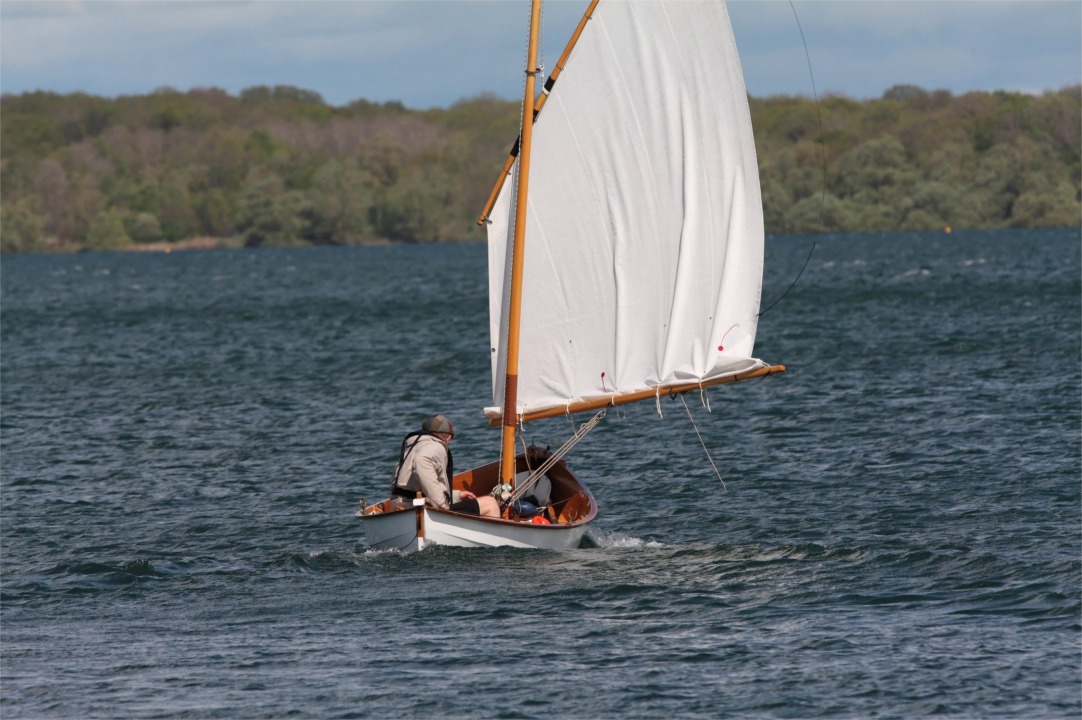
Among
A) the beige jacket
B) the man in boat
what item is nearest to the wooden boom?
the man in boat

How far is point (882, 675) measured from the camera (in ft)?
54.5

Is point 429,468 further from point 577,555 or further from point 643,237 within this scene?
point 643,237

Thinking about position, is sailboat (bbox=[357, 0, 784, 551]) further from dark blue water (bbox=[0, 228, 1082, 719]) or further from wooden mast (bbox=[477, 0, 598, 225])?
dark blue water (bbox=[0, 228, 1082, 719])

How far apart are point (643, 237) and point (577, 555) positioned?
538cm

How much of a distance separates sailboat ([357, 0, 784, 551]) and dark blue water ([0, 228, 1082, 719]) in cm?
274

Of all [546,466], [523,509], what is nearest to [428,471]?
[523,509]

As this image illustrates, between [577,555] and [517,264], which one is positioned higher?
[517,264]

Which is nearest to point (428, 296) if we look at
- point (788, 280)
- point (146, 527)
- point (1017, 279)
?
point (788, 280)

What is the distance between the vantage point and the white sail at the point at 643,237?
76.9 feet

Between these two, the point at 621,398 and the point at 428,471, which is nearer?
the point at 428,471

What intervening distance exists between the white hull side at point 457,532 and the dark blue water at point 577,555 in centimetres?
30

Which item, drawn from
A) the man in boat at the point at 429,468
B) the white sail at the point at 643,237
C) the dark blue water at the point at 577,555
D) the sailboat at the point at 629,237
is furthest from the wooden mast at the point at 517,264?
the dark blue water at the point at 577,555

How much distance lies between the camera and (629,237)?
949 inches

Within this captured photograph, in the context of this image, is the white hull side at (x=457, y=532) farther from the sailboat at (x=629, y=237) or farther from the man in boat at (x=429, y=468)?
the sailboat at (x=629, y=237)
